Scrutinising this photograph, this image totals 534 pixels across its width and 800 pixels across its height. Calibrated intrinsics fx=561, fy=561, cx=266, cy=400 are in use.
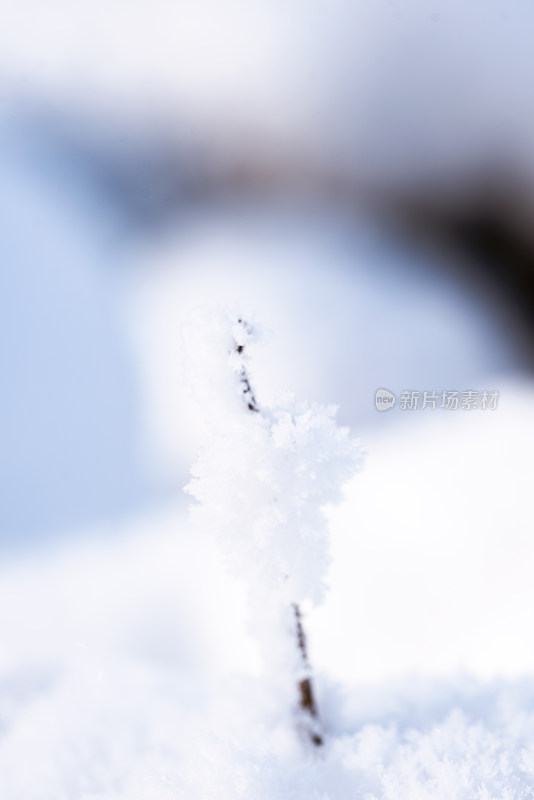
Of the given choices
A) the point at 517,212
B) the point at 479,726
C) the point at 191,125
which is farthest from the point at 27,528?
the point at 517,212

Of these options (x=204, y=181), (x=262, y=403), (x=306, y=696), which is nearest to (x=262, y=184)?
(x=204, y=181)

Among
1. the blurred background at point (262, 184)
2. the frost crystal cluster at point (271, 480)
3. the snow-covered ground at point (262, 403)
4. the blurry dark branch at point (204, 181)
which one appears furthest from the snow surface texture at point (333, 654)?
the blurry dark branch at point (204, 181)

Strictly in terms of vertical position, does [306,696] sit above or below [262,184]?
below

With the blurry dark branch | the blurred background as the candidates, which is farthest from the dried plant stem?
the blurry dark branch

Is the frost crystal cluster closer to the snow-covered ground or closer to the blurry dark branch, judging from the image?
the snow-covered ground

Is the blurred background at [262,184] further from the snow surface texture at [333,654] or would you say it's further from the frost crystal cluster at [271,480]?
the frost crystal cluster at [271,480]

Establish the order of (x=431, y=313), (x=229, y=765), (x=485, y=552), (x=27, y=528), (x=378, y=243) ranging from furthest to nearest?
1. (x=378, y=243)
2. (x=431, y=313)
3. (x=27, y=528)
4. (x=485, y=552)
5. (x=229, y=765)

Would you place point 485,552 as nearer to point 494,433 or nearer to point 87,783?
point 494,433

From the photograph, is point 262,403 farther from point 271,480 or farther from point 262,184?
point 262,184
